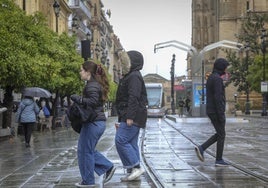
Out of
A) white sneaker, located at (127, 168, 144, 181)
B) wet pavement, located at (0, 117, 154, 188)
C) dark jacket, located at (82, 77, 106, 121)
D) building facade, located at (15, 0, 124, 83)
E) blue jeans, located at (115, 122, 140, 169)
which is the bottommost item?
wet pavement, located at (0, 117, 154, 188)

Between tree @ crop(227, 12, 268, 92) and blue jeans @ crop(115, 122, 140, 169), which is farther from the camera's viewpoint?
tree @ crop(227, 12, 268, 92)

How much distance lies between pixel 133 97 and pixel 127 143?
30.6 inches

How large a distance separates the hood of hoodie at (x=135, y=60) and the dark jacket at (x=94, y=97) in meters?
1.07

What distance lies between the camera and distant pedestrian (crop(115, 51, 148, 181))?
30.0 ft

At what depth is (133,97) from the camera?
29.8ft

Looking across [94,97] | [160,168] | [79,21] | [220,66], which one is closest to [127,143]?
[94,97]

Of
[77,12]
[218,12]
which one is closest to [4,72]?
[77,12]

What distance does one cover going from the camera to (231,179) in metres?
9.52

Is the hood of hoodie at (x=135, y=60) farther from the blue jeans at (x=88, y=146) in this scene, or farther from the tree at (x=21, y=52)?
the tree at (x=21, y=52)

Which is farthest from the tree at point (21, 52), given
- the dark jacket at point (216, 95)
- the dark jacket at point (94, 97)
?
the dark jacket at point (94, 97)

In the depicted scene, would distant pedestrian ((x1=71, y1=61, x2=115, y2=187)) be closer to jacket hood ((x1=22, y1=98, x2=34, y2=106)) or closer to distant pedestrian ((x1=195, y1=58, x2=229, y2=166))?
distant pedestrian ((x1=195, y1=58, x2=229, y2=166))

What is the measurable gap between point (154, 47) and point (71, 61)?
27.7 meters

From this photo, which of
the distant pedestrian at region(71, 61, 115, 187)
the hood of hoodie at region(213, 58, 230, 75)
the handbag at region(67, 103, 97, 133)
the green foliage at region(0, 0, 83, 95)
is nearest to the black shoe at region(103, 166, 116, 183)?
the distant pedestrian at region(71, 61, 115, 187)

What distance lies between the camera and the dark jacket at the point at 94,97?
27.5 feet
